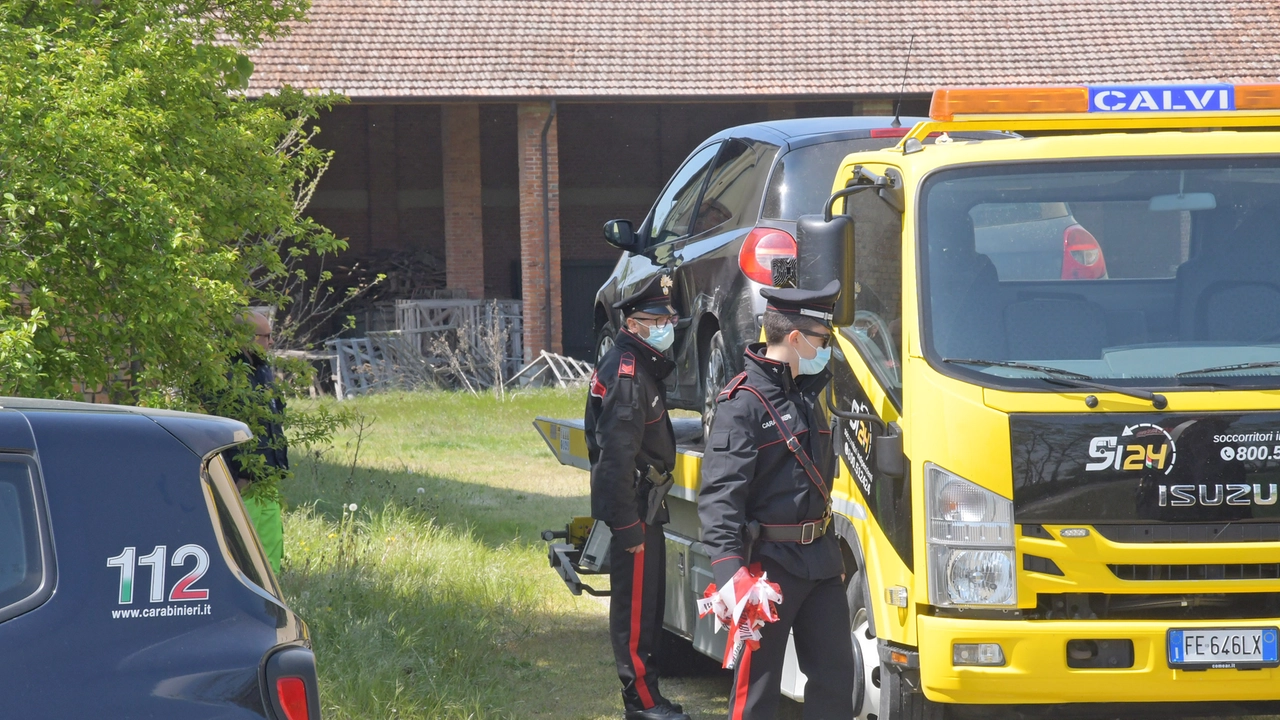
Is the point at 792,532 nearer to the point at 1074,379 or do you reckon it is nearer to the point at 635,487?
the point at 1074,379

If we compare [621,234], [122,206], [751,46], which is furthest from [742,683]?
[751,46]

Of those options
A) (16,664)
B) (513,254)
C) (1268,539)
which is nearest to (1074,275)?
(1268,539)

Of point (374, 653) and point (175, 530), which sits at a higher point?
point (175, 530)

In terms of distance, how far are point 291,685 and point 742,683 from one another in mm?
1829

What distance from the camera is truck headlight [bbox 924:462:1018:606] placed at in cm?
400

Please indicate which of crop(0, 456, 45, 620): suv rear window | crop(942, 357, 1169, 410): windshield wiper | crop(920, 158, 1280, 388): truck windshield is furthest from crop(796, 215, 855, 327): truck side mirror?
crop(0, 456, 45, 620): suv rear window

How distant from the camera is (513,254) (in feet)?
97.3

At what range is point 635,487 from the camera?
5781 mm

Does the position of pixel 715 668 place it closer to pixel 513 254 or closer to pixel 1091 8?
pixel 1091 8

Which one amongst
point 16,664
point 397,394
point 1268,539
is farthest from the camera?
point 397,394

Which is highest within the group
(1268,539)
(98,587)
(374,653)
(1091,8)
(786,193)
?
(1091,8)

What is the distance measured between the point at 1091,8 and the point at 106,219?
2210 cm

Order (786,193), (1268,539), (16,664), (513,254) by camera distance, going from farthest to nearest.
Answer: (513,254), (786,193), (1268,539), (16,664)

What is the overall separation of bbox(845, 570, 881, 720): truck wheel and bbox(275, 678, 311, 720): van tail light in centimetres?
228
